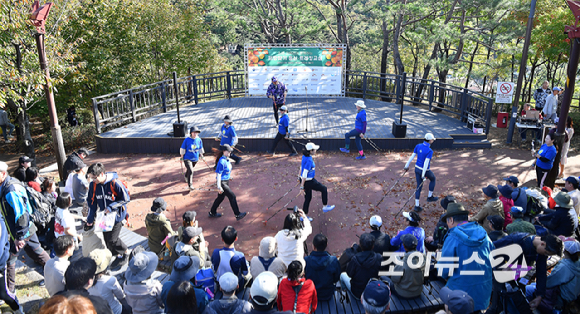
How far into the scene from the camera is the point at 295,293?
164 inches

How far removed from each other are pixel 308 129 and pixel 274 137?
1.52 metres

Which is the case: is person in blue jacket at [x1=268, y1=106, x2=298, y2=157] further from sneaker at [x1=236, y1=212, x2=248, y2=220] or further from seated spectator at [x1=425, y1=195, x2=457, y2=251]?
seated spectator at [x1=425, y1=195, x2=457, y2=251]

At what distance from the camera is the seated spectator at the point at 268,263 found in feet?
16.1

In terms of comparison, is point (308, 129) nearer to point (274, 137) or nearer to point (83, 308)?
point (274, 137)

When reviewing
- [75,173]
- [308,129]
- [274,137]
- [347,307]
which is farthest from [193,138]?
[347,307]

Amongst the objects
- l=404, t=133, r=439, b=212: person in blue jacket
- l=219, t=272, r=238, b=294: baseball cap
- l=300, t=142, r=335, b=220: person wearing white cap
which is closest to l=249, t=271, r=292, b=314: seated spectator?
l=219, t=272, r=238, b=294: baseball cap

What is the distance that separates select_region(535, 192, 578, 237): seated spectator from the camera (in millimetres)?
5719

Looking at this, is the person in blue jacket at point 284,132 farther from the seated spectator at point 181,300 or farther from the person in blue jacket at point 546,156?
the seated spectator at point 181,300

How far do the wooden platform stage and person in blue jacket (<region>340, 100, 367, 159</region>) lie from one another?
38 centimetres

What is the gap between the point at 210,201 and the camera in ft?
30.6

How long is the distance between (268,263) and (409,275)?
1.79 m

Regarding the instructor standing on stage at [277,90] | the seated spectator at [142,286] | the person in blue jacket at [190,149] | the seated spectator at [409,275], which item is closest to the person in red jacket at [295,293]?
the seated spectator at [409,275]

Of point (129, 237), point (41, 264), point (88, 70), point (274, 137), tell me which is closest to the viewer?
point (41, 264)

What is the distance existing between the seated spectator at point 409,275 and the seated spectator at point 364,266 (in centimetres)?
26
